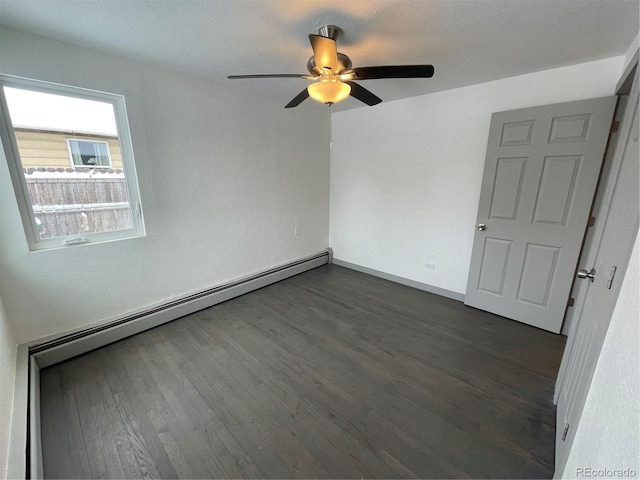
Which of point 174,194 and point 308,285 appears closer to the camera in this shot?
point 174,194

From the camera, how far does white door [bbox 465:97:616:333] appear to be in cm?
221

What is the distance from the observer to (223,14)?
1.58 metres

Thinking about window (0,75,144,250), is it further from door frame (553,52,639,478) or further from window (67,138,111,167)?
door frame (553,52,639,478)

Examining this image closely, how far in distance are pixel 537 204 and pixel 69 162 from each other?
410 centimetres

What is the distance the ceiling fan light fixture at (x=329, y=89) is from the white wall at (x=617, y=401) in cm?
157

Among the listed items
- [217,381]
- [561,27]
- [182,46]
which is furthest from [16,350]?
Answer: [561,27]

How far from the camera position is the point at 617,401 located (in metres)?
0.73

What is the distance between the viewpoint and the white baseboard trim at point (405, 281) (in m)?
3.20

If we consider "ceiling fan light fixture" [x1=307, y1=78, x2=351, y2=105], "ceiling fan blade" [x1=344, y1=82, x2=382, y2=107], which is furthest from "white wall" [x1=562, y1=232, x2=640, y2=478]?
"ceiling fan blade" [x1=344, y1=82, x2=382, y2=107]

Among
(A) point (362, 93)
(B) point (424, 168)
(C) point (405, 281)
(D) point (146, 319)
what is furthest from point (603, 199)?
(D) point (146, 319)

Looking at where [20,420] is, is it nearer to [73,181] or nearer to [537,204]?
[73,181]

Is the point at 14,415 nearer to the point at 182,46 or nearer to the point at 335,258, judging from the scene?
the point at 182,46

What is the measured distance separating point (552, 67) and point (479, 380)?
2.69m

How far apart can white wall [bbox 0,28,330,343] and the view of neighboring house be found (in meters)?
0.18
